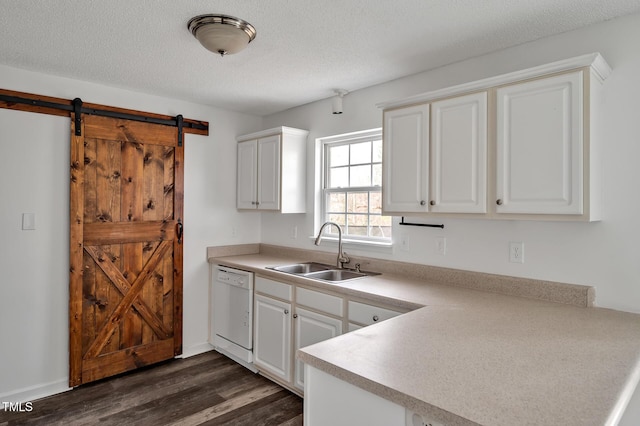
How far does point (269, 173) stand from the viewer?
3.61 metres

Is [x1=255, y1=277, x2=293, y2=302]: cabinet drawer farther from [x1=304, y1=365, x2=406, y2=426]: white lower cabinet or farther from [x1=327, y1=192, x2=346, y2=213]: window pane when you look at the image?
[x1=304, y1=365, x2=406, y2=426]: white lower cabinet

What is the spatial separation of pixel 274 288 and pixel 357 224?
91cm

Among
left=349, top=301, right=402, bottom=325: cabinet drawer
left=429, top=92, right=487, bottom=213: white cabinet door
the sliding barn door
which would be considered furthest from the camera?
the sliding barn door

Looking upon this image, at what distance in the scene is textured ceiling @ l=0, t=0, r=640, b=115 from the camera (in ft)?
6.24

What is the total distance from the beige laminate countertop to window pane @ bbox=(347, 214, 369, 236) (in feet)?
4.15

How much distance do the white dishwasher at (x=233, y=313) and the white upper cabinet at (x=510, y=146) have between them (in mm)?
1612

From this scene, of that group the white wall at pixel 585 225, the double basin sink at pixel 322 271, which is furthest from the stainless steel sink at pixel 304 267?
the white wall at pixel 585 225

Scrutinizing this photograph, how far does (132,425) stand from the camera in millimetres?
2482

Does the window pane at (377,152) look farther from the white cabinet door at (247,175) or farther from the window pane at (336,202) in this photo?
the white cabinet door at (247,175)

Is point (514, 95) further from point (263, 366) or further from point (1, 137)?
point (1, 137)

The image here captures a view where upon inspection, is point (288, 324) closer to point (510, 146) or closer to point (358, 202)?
point (358, 202)

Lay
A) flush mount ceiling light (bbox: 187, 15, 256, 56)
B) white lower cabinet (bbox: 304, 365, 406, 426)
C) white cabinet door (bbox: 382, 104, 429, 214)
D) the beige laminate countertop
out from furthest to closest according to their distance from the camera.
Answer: white cabinet door (bbox: 382, 104, 429, 214), flush mount ceiling light (bbox: 187, 15, 256, 56), white lower cabinet (bbox: 304, 365, 406, 426), the beige laminate countertop

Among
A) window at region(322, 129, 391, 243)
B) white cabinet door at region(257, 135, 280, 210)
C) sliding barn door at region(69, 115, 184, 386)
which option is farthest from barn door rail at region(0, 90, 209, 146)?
window at region(322, 129, 391, 243)

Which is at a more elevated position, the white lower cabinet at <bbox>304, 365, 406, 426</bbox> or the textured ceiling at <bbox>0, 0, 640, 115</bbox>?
the textured ceiling at <bbox>0, 0, 640, 115</bbox>
